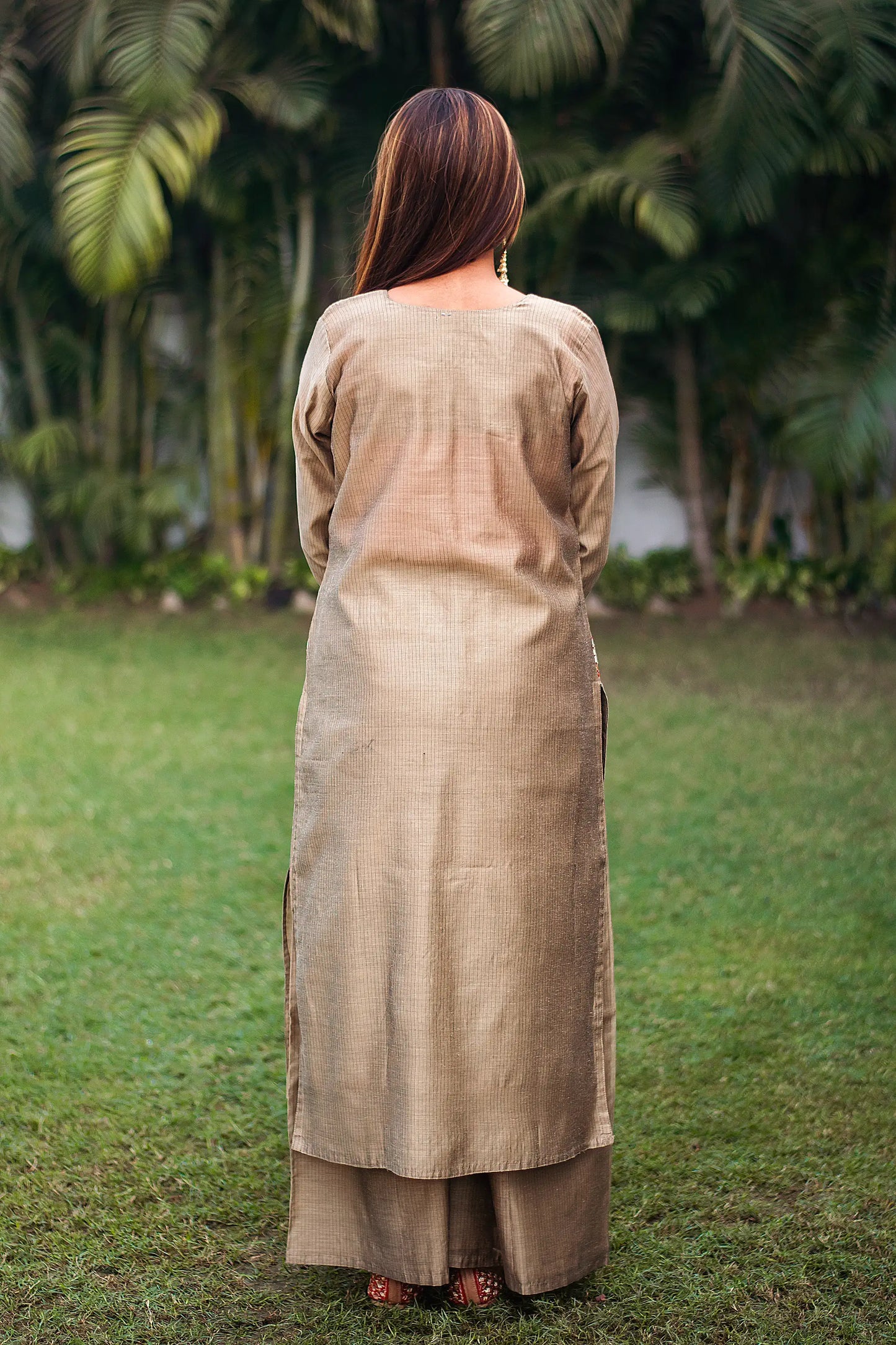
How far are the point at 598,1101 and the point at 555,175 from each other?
22.5ft

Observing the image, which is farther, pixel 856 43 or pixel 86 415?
pixel 86 415

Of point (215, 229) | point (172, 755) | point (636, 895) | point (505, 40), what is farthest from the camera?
point (215, 229)

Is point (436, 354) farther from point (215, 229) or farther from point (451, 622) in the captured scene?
point (215, 229)

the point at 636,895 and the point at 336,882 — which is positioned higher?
the point at 336,882

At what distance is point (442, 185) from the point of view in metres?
2.01

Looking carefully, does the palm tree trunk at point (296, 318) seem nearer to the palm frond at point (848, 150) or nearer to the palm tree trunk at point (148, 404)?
the palm tree trunk at point (148, 404)

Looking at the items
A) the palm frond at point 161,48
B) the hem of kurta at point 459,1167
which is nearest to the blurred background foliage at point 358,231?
the palm frond at point 161,48

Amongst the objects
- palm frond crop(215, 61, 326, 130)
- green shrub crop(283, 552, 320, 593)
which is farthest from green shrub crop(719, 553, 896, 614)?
palm frond crop(215, 61, 326, 130)

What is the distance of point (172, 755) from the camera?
5684 millimetres

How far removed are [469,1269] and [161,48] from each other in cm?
684

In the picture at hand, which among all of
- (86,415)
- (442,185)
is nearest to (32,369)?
(86,415)

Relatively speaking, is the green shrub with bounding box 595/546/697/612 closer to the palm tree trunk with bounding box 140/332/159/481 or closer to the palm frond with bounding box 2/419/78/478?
the palm tree trunk with bounding box 140/332/159/481

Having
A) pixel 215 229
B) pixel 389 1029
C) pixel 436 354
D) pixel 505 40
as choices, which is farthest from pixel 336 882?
pixel 215 229

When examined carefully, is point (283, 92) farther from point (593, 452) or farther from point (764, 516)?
point (593, 452)
